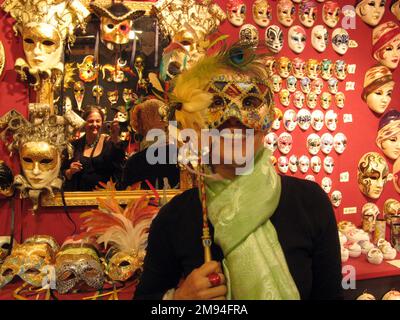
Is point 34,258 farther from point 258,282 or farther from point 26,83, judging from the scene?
point 258,282

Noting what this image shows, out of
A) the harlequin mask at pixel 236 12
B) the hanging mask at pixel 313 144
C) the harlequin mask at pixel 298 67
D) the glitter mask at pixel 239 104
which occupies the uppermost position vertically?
the harlequin mask at pixel 236 12

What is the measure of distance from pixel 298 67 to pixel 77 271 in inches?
66.4

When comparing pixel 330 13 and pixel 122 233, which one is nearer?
pixel 122 233

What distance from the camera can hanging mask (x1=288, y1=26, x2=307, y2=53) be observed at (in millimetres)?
2217

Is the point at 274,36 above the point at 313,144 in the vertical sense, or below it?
above

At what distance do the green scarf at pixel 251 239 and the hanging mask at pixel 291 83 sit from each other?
142 cm

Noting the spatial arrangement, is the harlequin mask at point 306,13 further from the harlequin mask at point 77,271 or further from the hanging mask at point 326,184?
the harlequin mask at point 77,271

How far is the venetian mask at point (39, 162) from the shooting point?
5.56 feet

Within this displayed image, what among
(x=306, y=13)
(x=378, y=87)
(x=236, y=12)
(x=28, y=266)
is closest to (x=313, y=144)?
(x=378, y=87)

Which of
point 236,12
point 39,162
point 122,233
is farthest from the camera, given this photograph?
point 236,12

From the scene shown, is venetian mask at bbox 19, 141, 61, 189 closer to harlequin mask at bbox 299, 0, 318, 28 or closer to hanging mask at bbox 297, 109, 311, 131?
hanging mask at bbox 297, 109, 311, 131

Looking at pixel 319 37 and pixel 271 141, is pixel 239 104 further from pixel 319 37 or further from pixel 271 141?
pixel 319 37

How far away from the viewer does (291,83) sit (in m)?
2.22

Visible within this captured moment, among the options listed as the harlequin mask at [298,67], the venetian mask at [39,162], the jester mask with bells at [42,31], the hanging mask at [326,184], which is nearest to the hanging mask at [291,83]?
the harlequin mask at [298,67]
